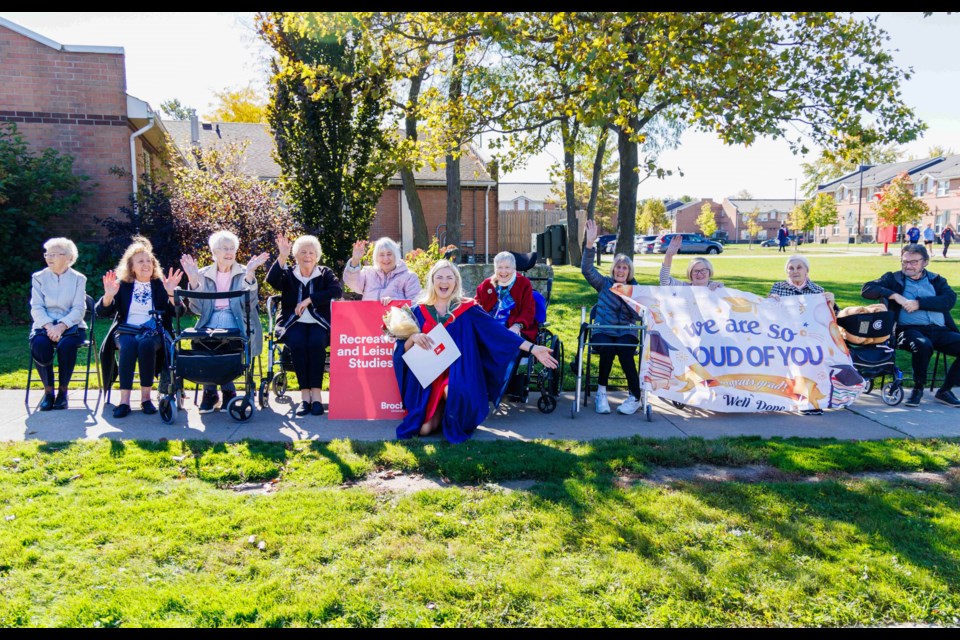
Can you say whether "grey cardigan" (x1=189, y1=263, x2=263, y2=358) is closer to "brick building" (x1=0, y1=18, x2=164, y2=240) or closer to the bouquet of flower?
the bouquet of flower

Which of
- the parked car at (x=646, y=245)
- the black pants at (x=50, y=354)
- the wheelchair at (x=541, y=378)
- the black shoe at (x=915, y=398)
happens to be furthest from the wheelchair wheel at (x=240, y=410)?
the parked car at (x=646, y=245)

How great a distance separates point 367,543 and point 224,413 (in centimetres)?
336

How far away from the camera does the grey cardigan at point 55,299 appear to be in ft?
22.0

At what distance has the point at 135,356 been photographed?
6324 millimetres

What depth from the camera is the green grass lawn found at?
3.18 meters

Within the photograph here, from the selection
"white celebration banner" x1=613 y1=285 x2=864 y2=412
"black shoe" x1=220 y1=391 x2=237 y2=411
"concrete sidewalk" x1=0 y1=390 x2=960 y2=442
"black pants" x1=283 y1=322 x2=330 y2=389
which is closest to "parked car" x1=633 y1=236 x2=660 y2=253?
"white celebration banner" x1=613 y1=285 x2=864 y2=412

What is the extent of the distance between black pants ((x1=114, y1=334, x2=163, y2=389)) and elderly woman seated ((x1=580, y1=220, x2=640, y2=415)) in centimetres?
422

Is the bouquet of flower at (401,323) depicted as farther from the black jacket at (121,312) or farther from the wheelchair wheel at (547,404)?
the black jacket at (121,312)

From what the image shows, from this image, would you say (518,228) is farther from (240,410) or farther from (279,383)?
(240,410)

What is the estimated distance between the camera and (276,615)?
3.09m

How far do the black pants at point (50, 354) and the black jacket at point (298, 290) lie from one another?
80.6 inches
